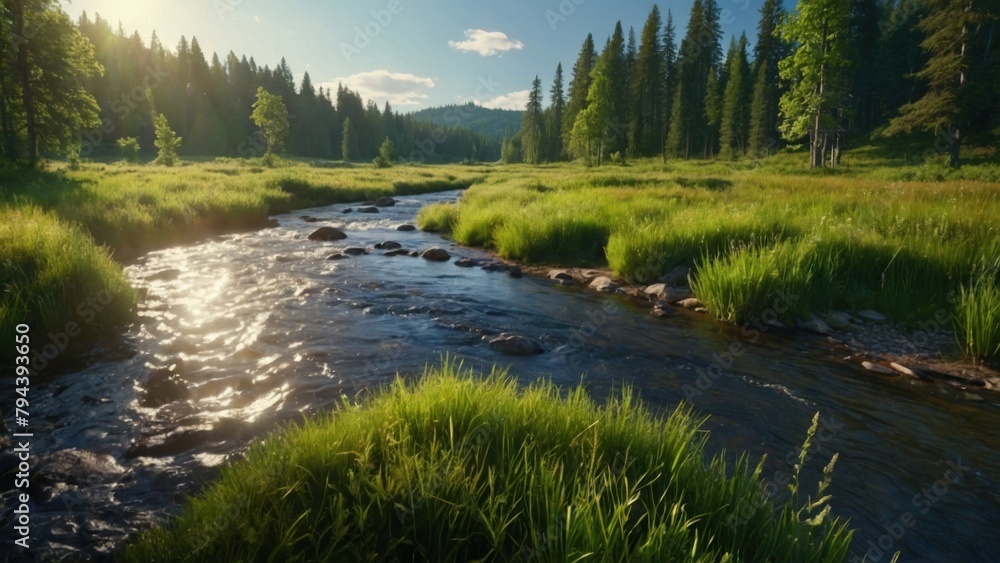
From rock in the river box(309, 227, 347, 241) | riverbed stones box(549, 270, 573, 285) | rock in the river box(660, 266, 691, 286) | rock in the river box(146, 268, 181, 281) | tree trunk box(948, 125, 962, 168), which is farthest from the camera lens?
tree trunk box(948, 125, 962, 168)

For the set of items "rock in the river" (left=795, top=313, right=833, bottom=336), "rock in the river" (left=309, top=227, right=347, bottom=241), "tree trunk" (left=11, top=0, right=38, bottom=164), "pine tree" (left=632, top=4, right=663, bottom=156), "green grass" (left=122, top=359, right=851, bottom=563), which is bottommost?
"rock in the river" (left=795, top=313, right=833, bottom=336)

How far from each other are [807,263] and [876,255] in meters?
1.71

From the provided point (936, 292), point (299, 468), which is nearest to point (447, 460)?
point (299, 468)

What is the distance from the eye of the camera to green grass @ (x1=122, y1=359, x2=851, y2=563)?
7.16 ft

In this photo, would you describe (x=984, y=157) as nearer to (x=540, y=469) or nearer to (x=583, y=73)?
(x=583, y=73)

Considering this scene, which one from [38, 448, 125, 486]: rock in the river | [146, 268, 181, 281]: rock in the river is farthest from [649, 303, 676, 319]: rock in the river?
[146, 268, 181, 281]: rock in the river

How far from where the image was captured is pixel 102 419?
4785 millimetres

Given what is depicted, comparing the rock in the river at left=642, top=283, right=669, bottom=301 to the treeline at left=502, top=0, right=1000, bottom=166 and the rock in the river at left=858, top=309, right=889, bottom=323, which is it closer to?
the rock in the river at left=858, top=309, right=889, bottom=323

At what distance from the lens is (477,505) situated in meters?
2.47

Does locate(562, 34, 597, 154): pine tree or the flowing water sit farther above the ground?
locate(562, 34, 597, 154): pine tree

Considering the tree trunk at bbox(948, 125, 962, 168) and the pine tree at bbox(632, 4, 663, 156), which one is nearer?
the tree trunk at bbox(948, 125, 962, 168)

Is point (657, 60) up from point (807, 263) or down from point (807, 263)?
up

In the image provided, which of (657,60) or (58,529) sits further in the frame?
(657,60)

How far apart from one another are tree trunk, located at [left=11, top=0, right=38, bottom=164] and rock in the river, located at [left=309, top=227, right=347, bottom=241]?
67.5 feet
